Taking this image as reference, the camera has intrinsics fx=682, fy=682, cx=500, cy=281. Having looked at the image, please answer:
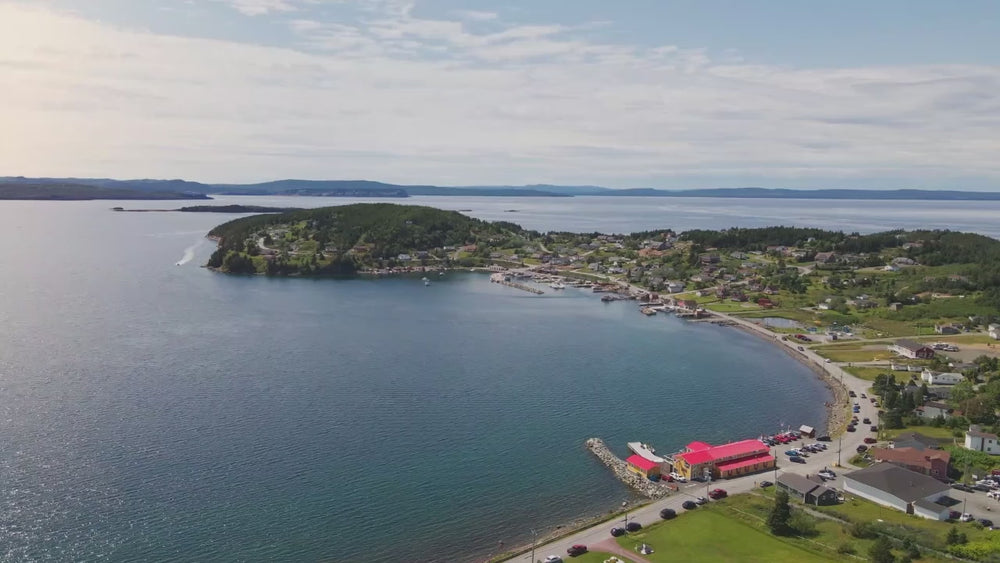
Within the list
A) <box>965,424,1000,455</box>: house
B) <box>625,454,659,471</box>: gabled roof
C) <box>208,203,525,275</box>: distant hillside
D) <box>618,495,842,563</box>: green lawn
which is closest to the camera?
<box>618,495,842,563</box>: green lawn

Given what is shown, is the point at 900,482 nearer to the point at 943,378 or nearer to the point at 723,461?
the point at 723,461

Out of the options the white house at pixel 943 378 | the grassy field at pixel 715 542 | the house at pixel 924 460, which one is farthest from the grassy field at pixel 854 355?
the grassy field at pixel 715 542

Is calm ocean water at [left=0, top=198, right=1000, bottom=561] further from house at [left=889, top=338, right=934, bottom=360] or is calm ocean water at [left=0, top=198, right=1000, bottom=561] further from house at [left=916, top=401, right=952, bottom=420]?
house at [left=889, top=338, right=934, bottom=360]

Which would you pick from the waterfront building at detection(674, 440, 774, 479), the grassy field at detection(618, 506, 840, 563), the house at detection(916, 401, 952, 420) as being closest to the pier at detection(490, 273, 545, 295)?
the house at detection(916, 401, 952, 420)

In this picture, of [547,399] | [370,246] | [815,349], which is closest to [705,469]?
[547,399]

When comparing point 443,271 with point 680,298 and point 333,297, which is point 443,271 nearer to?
point 333,297

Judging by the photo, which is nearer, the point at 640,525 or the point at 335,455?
the point at 640,525
